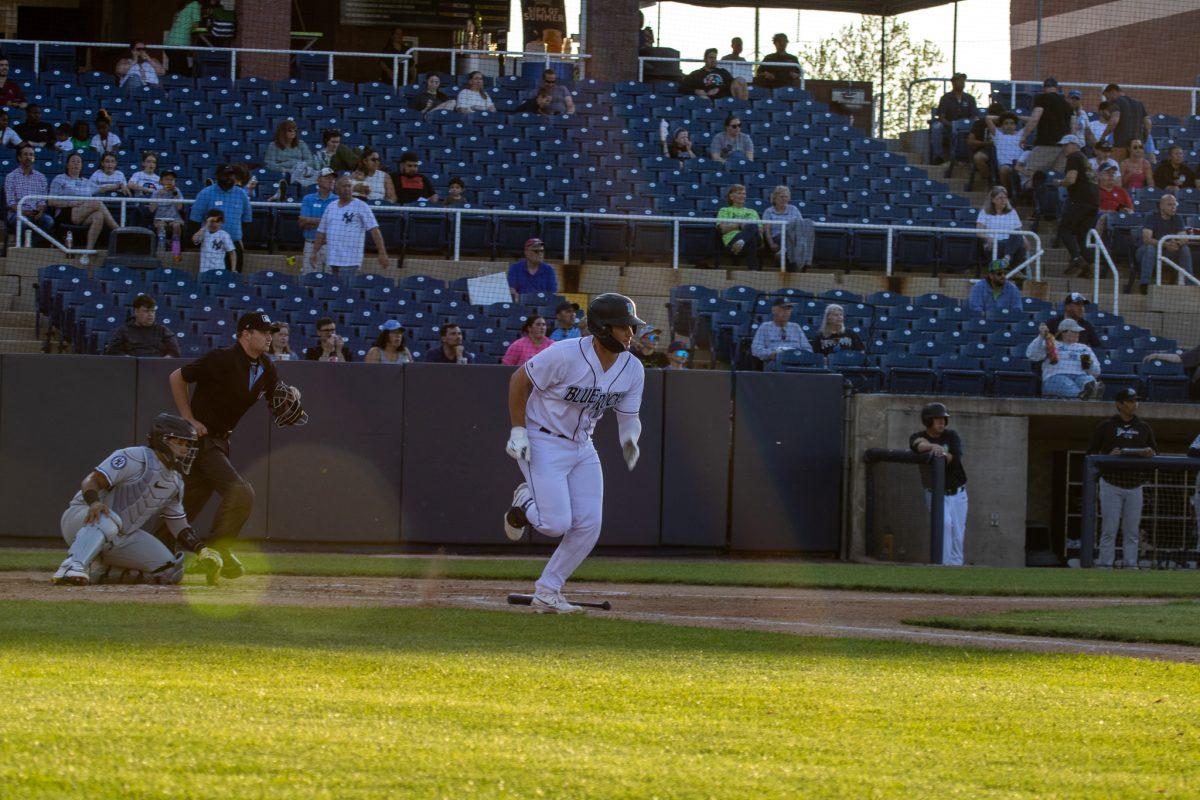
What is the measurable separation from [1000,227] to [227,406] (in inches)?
562

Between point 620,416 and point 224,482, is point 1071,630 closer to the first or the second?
point 620,416

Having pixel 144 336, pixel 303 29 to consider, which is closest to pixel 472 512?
pixel 144 336

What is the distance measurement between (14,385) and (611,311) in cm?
860

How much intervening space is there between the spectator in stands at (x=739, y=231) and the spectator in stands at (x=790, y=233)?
25 centimetres

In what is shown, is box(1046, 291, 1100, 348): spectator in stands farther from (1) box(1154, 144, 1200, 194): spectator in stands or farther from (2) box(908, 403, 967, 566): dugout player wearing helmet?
(1) box(1154, 144, 1200, 194): spectator in stands

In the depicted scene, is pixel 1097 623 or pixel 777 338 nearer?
pixel 1097 623

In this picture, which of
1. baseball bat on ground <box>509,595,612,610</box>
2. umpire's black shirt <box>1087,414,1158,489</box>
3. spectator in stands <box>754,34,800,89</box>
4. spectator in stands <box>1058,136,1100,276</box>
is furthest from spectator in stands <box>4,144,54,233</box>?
spectator in stands <box>1058,136,1100,276</box>

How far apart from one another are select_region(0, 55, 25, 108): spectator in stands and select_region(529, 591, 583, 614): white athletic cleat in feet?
52.9

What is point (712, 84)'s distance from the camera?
2636 centimetres

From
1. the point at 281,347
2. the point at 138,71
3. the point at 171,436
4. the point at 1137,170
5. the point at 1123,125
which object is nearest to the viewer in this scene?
the point at 171,436

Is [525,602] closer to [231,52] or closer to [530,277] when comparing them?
[530,277]

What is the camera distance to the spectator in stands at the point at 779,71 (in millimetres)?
27484

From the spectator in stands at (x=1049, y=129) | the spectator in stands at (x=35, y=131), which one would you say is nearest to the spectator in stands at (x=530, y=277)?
the spectator in stands at (x=35, y=131)

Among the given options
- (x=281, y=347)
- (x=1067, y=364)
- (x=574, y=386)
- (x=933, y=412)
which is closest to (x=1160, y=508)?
(x=1067, y=364)
